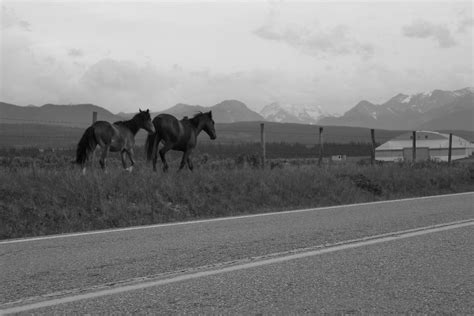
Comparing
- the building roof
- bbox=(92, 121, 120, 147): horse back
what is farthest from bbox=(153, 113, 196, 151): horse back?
the building roof

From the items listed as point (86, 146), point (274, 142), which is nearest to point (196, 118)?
point (86, 146)

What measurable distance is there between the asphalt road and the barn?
5746 cm

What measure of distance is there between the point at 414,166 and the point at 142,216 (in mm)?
14403

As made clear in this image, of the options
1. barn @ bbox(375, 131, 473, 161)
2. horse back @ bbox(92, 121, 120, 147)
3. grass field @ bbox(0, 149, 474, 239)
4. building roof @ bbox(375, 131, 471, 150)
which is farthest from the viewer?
building roof @ bbox(375, 131, 471, 150)

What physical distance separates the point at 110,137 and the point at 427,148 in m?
57.9

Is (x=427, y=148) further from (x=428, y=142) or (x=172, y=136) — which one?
(x=172, y=136)

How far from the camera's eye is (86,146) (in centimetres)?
1389

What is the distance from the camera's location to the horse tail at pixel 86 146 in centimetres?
1374

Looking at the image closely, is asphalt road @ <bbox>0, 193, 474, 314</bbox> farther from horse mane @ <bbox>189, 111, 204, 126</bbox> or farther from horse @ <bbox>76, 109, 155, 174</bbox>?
horse mane @ <bbox>189, 111, 204, 126</bbox>

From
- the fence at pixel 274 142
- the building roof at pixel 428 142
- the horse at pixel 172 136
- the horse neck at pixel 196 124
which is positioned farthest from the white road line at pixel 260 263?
the building roof at pixel 428 142

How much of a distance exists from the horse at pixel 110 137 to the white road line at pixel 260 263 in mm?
7684

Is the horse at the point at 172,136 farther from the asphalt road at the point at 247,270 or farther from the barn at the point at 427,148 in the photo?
the barn at the point at 427,148

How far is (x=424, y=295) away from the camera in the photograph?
4.55m

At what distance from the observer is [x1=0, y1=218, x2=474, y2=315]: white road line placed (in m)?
4.29
